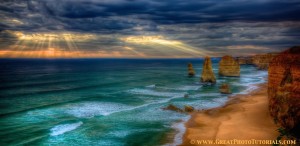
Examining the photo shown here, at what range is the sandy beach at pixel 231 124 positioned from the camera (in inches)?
940

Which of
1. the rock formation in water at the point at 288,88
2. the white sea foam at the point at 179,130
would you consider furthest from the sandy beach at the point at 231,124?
the rock formation in water at the point at 288,88

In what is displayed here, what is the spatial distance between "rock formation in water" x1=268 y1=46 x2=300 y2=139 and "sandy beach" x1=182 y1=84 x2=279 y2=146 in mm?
2040

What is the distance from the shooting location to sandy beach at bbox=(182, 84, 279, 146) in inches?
940

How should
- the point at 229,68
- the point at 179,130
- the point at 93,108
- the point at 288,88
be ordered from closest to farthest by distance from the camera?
the point at 288,88 < the point at 179,130 < the point at 93,108 < the point at 229,68

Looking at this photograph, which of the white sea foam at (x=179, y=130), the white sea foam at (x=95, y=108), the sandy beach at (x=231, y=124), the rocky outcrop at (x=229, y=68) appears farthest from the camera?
the rocky outcrop at (x=229, y=68)

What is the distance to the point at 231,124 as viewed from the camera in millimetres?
28359

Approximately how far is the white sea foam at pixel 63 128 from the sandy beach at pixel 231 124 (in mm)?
13559

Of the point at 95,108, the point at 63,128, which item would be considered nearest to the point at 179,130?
the point at 63,128

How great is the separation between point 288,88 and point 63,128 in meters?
24.6

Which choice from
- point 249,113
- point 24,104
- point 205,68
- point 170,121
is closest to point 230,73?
point 205,68

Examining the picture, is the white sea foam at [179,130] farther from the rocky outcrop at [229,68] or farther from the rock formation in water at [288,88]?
the rocky outcrop at [229,68]

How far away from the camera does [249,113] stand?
33125 mm

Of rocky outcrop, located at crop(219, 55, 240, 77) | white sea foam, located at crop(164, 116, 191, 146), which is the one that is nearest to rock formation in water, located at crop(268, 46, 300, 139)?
white sea foam, located at crop(164, 116, 191, 146)

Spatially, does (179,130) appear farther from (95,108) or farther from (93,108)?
(93,108)
